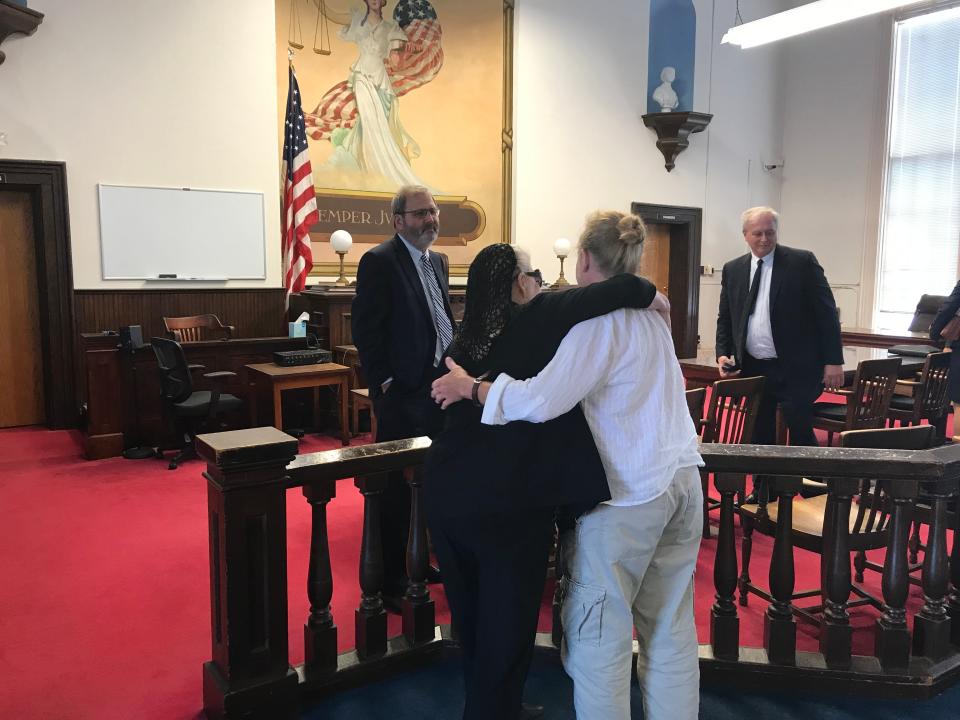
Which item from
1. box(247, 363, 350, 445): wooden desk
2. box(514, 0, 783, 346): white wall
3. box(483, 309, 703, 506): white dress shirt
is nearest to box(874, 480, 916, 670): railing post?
box(483, 309, 703, 506): white dress shirt

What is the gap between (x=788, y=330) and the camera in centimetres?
382

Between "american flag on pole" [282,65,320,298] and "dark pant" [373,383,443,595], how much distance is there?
426 centimetres

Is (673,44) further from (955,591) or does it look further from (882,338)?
(955,591)

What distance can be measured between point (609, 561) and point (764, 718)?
937 mm

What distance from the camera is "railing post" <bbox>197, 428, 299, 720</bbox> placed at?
1893 mm

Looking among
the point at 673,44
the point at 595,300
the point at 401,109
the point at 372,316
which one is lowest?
the point at 372,316

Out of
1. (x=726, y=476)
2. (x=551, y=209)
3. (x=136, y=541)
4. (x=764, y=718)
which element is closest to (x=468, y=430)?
(x=726, y=476)

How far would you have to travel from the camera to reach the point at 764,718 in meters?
2.11

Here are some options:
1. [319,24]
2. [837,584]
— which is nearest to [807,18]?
[319,24]

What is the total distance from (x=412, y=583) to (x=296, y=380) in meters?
3.72

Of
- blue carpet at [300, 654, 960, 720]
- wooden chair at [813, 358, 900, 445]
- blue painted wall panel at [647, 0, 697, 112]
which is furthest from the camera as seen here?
blue painted wall panel at [647, 0, 697, 112]

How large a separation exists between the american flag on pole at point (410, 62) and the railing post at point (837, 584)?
6592mm

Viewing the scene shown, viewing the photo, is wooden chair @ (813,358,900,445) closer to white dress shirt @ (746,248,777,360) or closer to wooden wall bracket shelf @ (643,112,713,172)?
white dress shirt @ (746,248,777,360)

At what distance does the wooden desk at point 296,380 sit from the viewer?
577 cm
